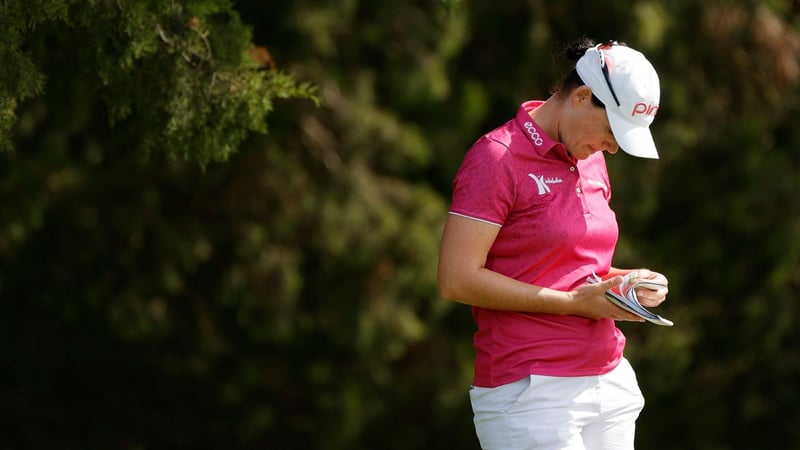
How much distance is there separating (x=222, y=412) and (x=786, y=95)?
4.47 m

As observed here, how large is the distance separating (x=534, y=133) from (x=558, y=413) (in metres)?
0.67

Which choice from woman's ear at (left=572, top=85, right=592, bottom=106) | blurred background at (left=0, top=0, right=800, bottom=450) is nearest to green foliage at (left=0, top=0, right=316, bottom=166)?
woman's ear at (left=572, top=85, right=592, bottom=106)

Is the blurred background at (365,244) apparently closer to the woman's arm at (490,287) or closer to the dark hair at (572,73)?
the dark hair at (572,73)

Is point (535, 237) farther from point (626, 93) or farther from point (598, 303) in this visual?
point (626, 93)

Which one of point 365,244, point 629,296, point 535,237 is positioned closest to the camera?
point 629,296

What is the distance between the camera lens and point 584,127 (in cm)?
294

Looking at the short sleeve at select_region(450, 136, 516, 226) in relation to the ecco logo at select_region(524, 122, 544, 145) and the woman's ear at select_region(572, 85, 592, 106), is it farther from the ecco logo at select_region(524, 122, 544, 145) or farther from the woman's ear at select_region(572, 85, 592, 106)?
the woman's ear at select_region(572, 85, 592, 106)

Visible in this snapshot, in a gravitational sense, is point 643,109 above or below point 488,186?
above

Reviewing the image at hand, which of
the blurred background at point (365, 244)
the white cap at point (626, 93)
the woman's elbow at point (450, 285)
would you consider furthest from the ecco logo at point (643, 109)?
the blurred background at point (365, 244)

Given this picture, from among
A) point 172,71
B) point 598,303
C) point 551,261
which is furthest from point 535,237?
point 172,71

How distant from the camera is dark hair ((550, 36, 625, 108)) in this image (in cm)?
297

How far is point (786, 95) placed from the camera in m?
8.17

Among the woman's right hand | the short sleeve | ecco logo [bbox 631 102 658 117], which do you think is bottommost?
the woman's right hand

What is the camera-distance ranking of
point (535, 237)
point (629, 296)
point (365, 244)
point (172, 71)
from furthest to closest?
point (365, 244)
point (172, 71)
point (535, 237)
point (629, 296)
